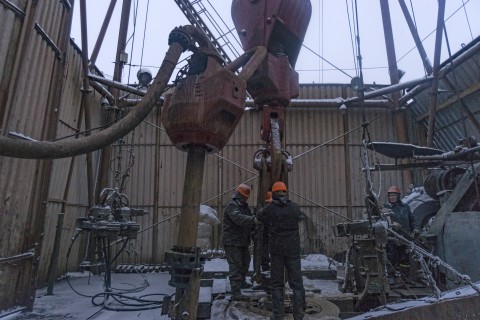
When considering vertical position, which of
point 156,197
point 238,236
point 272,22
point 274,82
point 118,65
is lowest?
point 238,236

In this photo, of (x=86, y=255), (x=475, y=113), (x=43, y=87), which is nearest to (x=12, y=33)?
(x=43, y=87)

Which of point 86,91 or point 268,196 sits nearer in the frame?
point 268,196

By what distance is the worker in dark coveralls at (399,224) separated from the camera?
689 cm

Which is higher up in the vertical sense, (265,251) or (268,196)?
(268,196)

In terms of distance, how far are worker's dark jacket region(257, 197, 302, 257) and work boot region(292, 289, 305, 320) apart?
1.35 ft

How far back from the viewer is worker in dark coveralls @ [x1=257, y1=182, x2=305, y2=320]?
3734 millimetres

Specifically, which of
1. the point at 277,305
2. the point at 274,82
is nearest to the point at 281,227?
the point at 277,305

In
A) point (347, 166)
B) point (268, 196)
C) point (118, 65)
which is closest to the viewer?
point (268, 196)

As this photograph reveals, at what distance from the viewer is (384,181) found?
38.0ft

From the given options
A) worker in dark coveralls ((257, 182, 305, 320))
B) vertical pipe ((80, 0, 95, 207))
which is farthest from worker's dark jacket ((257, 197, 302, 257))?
vertical pipe ((80, 0, 95, 207))

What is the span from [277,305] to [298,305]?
0.75 feet

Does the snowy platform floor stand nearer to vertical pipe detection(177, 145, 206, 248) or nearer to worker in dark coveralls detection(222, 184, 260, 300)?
worker in dark coveralls detection(222, 184, 260, 300)

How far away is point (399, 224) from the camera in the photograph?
654 cm

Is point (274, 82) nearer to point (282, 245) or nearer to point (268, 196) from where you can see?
point (268, 196)
